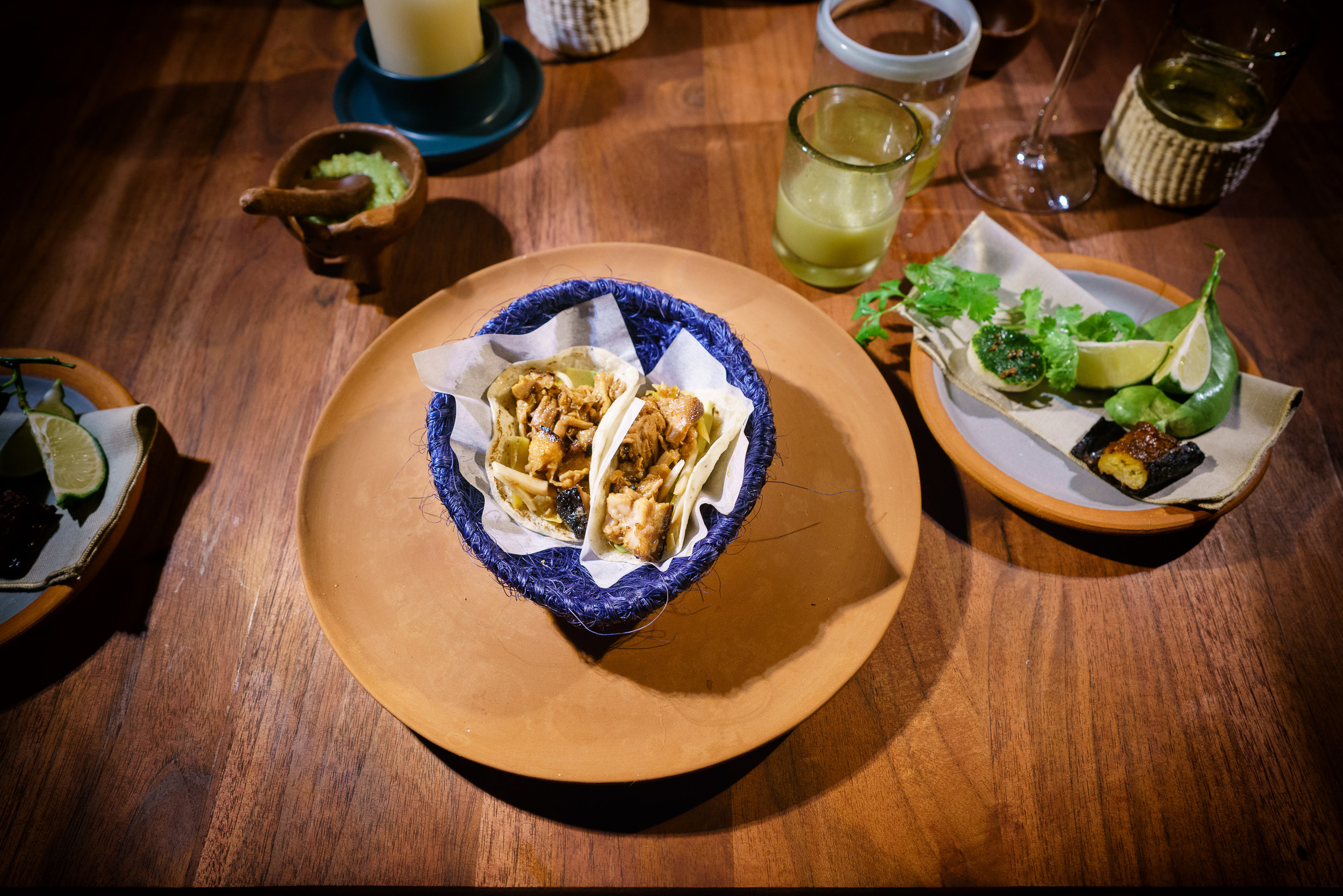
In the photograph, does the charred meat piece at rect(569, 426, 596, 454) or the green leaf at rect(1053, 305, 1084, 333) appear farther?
the green leaf at rect(1053, 305, 1084, 333)

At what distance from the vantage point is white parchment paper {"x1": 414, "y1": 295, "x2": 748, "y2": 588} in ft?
3.67

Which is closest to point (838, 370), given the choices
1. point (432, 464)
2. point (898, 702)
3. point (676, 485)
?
point (676, 485)

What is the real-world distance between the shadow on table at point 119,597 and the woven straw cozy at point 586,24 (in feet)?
4.81

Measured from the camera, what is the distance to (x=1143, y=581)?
1335 mm

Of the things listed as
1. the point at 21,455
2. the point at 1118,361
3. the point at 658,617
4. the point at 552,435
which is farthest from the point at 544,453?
the point at 1118,361

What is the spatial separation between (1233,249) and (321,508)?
2.18 meters

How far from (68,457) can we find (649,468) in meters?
1.05

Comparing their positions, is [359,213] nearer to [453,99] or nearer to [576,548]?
[453,99]

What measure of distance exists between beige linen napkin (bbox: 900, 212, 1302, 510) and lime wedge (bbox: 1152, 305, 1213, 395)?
0.33 ft

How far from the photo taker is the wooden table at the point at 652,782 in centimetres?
112

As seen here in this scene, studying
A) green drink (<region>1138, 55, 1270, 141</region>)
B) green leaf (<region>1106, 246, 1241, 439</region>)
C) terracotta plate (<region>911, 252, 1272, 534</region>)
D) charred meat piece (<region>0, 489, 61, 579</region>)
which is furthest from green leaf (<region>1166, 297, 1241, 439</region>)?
charred meat piece (<region>0, 489, 61, 579</region>)

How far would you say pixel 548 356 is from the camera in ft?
4.23

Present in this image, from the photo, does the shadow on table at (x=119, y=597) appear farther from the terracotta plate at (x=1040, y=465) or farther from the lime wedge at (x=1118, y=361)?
the lime wedge at (x=1118, y=361)

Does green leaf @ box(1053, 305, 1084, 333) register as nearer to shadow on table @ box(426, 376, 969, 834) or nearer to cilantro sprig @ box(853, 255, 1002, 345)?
cilantro sprig @ box(853, 255, 1002, 345)
